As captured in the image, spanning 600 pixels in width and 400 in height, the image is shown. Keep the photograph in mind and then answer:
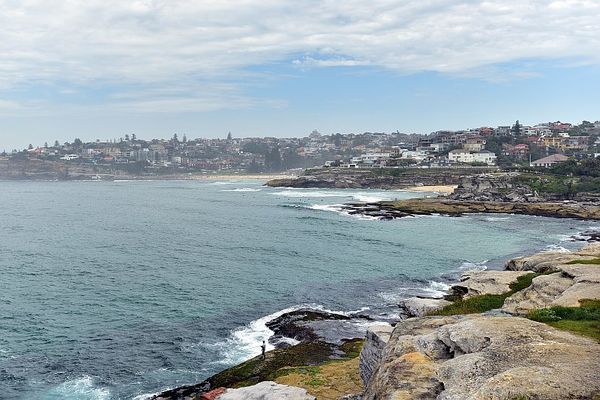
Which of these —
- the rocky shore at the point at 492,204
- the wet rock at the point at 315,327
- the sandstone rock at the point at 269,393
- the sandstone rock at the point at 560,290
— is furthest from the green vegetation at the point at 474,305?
the rocky shore at the point at 492,204

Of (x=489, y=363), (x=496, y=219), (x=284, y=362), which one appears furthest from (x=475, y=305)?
(x=496, y=219)

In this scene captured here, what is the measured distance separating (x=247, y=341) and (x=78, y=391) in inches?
393

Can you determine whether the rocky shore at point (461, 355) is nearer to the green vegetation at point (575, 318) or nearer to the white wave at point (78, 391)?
the green vegetation at point (575, 318)

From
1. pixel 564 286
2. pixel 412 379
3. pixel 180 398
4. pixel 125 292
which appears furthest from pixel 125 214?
pixel 412 379

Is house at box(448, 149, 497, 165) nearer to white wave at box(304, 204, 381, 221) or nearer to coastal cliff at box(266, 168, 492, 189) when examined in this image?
coastal cliff at box(266, 168, 492, 189)

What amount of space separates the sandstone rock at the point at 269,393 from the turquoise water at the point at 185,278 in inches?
406

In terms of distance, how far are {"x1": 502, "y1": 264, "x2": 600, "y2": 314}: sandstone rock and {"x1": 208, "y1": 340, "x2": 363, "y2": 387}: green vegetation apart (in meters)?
8.81

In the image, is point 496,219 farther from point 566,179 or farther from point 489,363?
point 489,363

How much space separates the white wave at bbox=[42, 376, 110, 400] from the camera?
2492 cm

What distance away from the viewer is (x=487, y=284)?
32.2 metres

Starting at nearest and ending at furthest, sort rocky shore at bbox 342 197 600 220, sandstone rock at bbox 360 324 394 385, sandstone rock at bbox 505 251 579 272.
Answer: sandstone rock at bbox 360 324 394 385 < sandstone rock at bbox 505 251 579 272 < rocky shore at bbox 342 197 600 220

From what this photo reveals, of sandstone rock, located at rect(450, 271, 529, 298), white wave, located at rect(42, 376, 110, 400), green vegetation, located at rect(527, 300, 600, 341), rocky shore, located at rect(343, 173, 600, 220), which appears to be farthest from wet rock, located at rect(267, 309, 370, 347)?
rocky shore, located at rect(343, 173, 600, 220)

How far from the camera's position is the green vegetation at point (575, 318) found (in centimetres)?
1555

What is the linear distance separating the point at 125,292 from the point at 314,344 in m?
20.5
